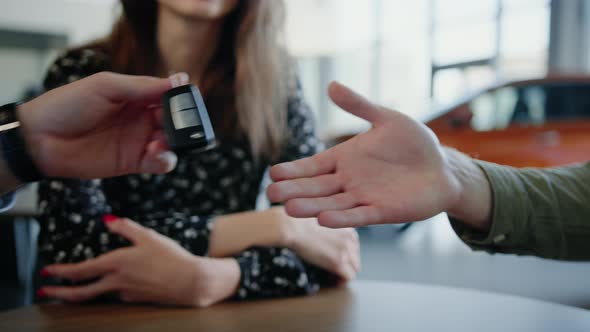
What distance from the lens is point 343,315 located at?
635 millimetres

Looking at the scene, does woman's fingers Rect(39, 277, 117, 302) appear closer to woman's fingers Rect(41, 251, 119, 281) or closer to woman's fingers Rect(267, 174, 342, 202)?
woman's fingers Rect(41, 251, 119, 281)

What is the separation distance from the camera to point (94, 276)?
794 mm

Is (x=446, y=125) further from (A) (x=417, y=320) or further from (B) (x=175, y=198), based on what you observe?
(A) (x=417, y=320)

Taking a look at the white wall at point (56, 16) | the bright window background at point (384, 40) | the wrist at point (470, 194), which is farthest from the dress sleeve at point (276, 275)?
the white wall at point (56, 16)

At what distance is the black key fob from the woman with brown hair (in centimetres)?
23

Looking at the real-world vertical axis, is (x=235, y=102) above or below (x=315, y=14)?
below

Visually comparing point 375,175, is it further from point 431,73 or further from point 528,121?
point 431,73

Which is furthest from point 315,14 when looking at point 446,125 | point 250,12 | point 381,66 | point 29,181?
point 29,181

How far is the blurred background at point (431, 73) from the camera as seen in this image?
71.0 inches

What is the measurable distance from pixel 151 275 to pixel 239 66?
0.52m

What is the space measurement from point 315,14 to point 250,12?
23.4ft

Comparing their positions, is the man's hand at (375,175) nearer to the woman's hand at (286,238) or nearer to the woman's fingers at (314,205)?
the woman's fingers at (314,205)

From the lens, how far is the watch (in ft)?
2.09

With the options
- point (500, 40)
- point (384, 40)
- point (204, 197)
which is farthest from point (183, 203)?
point (384, 40)
